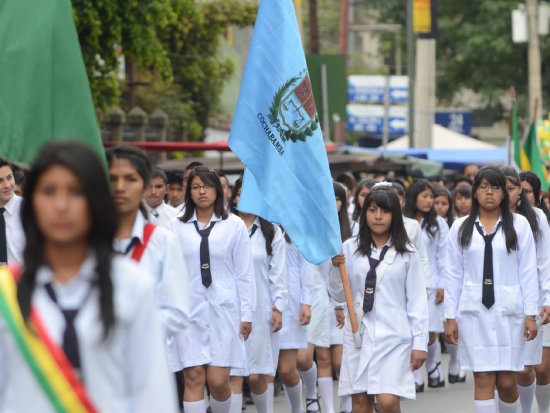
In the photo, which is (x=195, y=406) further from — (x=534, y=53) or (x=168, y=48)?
(x=534, y=53)

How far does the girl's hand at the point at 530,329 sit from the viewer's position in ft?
30.1

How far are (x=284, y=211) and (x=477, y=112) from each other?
43.8 m

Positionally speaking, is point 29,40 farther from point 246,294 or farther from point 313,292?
point 313,292

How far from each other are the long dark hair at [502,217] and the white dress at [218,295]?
1579 mm

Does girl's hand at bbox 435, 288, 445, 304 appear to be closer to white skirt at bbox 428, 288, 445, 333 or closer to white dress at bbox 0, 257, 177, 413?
white skirt at bbox 428, 288, 445, 333

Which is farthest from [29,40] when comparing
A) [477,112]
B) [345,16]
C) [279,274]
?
[477,112]

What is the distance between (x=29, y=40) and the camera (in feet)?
19.3

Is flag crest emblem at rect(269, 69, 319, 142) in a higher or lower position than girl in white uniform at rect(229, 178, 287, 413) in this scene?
higher

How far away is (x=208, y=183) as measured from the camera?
9.13 meters

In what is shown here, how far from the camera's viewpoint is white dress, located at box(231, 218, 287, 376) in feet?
33.2

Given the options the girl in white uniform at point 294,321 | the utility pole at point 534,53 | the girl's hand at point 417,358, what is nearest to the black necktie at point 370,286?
the girl's hand at point 417,358

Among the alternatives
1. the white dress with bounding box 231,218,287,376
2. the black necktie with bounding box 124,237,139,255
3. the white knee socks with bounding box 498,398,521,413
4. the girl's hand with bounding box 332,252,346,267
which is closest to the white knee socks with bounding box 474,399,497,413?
the white knee socks with bounding box 498,398,521,413

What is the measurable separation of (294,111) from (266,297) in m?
1.87

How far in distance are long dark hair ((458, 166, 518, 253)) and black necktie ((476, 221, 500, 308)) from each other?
0.28 ft
